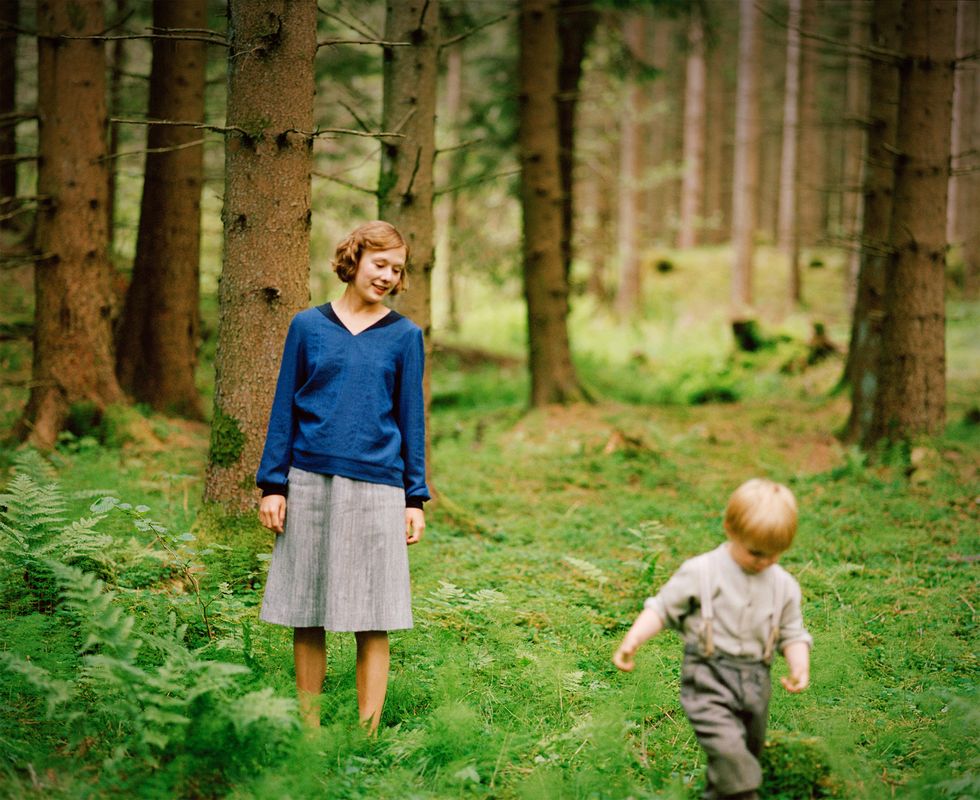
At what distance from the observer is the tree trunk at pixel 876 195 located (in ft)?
32.9

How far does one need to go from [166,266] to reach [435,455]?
3.66 metres

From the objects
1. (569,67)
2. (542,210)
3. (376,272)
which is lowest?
(376,272)

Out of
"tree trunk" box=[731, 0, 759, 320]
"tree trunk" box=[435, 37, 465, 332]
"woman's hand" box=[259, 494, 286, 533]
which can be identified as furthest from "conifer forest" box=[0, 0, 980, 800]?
"tree trunk" box=[731, 0, 759, 320]

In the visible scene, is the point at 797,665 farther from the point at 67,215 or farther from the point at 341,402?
the point at 67,215

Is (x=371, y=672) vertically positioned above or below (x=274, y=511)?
below

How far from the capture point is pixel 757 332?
1614 centimetres

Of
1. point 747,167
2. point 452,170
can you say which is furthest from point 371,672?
point 747,167

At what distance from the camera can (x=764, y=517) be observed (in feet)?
9.91

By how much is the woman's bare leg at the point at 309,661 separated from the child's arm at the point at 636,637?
1.44m

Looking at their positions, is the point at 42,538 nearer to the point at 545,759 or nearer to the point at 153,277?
the point at 545,759

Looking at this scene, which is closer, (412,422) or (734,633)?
(734,633)

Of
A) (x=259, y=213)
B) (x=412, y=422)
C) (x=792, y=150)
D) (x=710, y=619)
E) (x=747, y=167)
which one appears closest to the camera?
(x=710, y=619)

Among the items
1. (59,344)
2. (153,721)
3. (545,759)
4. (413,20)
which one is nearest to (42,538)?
(153,721)

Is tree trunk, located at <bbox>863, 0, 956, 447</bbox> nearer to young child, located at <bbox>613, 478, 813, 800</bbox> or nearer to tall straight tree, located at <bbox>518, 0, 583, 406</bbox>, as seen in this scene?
tall straight tree, located at <bbox>518, 0, 583, 406</bbox>
